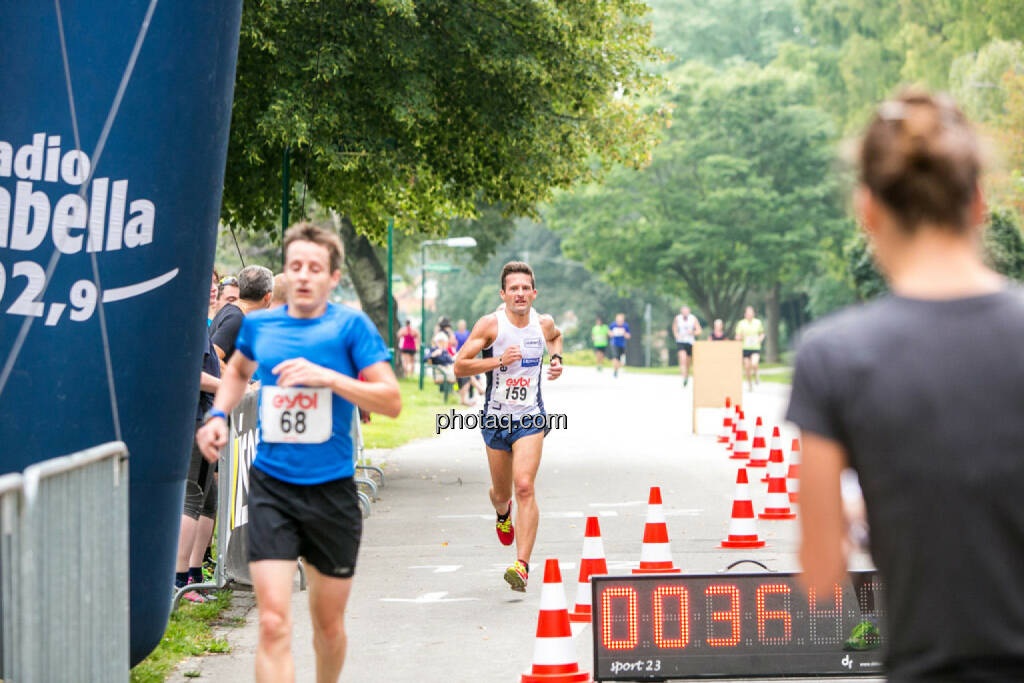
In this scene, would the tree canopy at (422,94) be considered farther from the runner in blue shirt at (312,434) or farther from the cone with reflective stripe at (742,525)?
the runner in blue shirt at (312,434)

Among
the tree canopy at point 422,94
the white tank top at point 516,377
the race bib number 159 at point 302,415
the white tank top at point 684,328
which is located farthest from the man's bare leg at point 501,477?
the white tank top at point 684,328

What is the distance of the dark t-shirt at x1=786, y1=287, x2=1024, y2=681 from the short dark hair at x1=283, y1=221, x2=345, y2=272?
10.1 ft

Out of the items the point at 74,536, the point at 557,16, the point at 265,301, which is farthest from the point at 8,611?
the point at 557,16

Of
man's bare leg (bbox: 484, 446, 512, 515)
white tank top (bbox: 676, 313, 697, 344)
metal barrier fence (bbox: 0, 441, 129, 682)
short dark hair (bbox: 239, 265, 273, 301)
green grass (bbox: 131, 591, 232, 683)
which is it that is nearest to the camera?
metal barrier fence (bbox: 0, 441, 129, 682)

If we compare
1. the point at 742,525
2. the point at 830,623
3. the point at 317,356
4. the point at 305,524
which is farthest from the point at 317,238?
the point at 742,525

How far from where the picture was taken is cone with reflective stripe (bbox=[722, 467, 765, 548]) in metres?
10.8

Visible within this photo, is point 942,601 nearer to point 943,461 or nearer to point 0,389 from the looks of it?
point 943,461

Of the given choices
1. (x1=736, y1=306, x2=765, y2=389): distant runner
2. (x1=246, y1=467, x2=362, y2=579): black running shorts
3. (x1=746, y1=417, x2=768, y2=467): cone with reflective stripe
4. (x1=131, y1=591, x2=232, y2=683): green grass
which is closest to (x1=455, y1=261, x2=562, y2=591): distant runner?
(x1=131, y1=591, x2=232, y2=683): green grass

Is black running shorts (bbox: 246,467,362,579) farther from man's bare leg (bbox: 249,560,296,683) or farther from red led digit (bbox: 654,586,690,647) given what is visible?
red led digit (bbox: 654,586,690,647)

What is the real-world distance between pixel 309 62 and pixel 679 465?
676 centimetres

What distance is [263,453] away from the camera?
5.43 m

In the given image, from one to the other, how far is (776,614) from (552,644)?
1.04m

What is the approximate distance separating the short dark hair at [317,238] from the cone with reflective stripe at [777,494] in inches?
322

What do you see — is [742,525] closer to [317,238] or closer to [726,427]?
[317,238]
